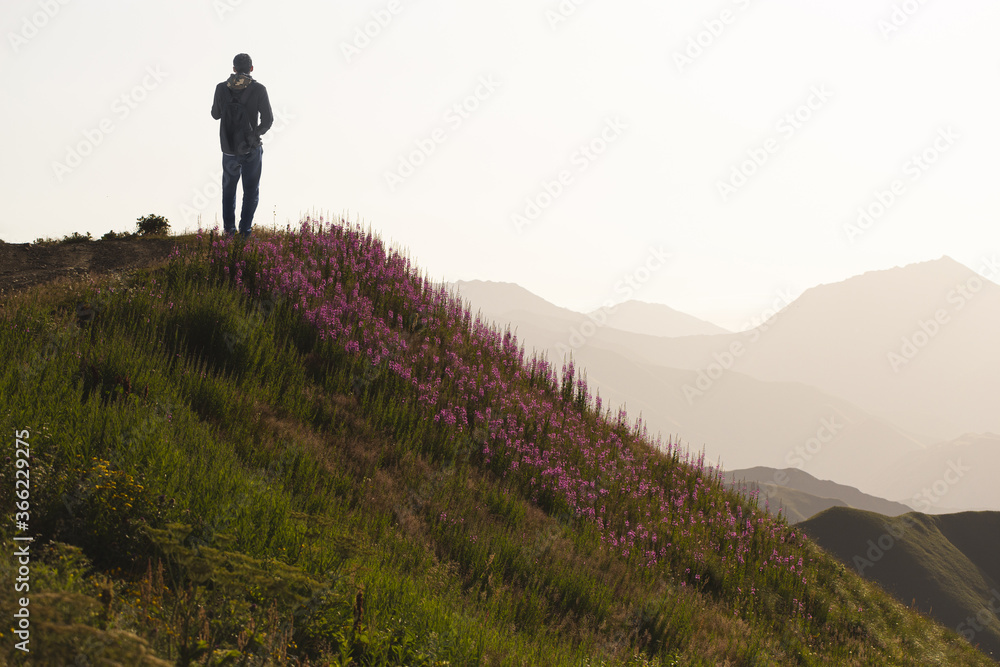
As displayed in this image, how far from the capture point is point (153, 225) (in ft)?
51.4

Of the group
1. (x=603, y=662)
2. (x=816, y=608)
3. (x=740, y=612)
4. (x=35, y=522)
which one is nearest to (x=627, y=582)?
(x=740, y=612)

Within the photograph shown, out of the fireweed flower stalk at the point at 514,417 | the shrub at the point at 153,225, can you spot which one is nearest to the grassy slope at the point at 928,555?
the fireweed flower stalk at the point at 514,417

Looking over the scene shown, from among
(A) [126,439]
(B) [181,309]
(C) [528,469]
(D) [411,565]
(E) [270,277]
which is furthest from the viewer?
(E) [270,277]

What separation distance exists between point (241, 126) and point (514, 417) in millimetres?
7369

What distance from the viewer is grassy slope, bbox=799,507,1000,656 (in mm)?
61719

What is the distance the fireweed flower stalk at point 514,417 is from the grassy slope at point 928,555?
177ft

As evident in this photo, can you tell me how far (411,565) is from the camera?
552 centimetres

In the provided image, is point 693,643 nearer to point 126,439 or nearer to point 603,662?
point 603,662

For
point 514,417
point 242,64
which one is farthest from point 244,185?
point 514,417

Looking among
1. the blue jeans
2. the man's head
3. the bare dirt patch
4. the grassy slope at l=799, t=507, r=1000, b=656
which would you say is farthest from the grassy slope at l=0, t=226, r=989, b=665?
the grassy slope at l=799, t=507, r=1000, b=656

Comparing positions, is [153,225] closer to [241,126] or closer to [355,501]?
[241,126]

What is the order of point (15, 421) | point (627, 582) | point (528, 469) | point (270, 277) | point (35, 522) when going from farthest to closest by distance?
point (270, 277), point (528, 469), point (627, 582), point (15, 421), point (35, 522)

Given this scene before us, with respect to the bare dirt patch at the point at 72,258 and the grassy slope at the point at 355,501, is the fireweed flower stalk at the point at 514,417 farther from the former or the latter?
the bare dirt patch at the point at 72,258

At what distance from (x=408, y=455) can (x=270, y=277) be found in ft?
14.6
